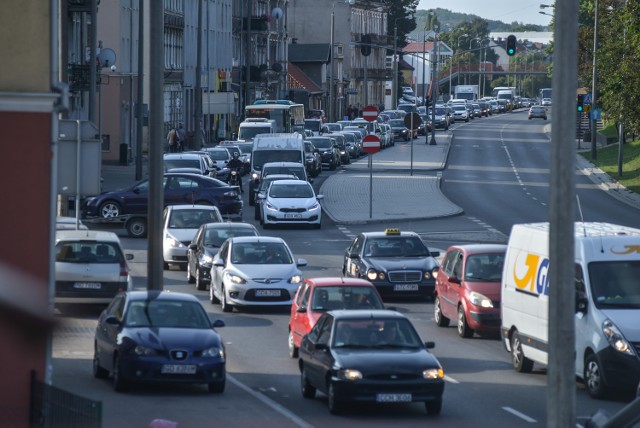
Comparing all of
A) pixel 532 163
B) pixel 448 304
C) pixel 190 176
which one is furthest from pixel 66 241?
pixel 532 163

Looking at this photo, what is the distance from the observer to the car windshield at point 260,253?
25.6 meters

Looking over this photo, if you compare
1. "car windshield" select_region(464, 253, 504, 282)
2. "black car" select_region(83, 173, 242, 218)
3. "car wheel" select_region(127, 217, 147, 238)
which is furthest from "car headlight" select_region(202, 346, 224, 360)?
"black car" select_region(83, 173, 242, 218)

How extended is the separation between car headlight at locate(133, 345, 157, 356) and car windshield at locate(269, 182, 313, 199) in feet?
83.7

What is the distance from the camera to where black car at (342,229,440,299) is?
26594 mm

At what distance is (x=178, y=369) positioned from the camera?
16.2m

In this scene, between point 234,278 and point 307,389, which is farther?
point 234,278

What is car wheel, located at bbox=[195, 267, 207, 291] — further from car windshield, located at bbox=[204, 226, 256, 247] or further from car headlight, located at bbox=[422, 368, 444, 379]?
car headlight, located at bbox=[422, 368, 444, 379]

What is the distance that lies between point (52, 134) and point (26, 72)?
0.69 metres

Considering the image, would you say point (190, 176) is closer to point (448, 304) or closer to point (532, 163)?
point (448, 304)

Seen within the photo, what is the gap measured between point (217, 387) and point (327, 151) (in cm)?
5325

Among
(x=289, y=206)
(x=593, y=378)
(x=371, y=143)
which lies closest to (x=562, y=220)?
(x=593, y=378)

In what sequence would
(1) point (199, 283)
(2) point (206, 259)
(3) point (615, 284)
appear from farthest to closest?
(1) point (199, 283)
(2) point (206, 259)
(3) point (615, 284)

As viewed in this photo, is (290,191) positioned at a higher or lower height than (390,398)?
higher

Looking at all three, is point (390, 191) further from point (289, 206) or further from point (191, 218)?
point (191, 218)
